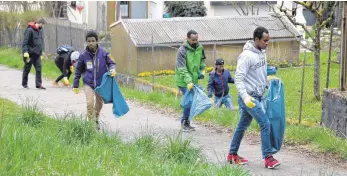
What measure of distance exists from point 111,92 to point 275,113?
290 centimetres

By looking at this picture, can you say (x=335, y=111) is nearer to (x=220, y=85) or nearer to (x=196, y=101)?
(x=196, y=101)

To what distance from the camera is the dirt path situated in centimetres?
800

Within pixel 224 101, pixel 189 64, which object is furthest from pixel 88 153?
pixel 224 101

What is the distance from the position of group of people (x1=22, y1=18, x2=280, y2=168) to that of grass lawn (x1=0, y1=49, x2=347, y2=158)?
2.61 feet

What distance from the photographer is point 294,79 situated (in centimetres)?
1648

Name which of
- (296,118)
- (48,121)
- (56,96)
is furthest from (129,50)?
(48,121)

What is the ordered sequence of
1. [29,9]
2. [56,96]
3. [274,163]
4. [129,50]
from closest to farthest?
[274,163], [56,96], [129,50], [29,9]

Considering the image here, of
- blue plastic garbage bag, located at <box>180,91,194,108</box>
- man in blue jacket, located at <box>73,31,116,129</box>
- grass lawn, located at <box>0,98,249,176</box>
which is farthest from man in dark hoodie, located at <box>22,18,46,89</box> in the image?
grass lawn, located at <box>0,98,249,176</box>

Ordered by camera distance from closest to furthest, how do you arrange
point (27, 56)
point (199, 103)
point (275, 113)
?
point (275, 113), point (199, 103), point (27, 56)

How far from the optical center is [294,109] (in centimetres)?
1299

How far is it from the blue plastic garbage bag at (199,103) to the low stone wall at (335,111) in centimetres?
168

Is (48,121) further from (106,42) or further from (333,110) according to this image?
(106,42)

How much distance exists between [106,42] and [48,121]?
13.5 meters

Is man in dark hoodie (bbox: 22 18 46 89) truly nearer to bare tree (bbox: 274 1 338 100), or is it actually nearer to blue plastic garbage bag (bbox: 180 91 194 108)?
bare tree (bbox: 274 1 338 100)
